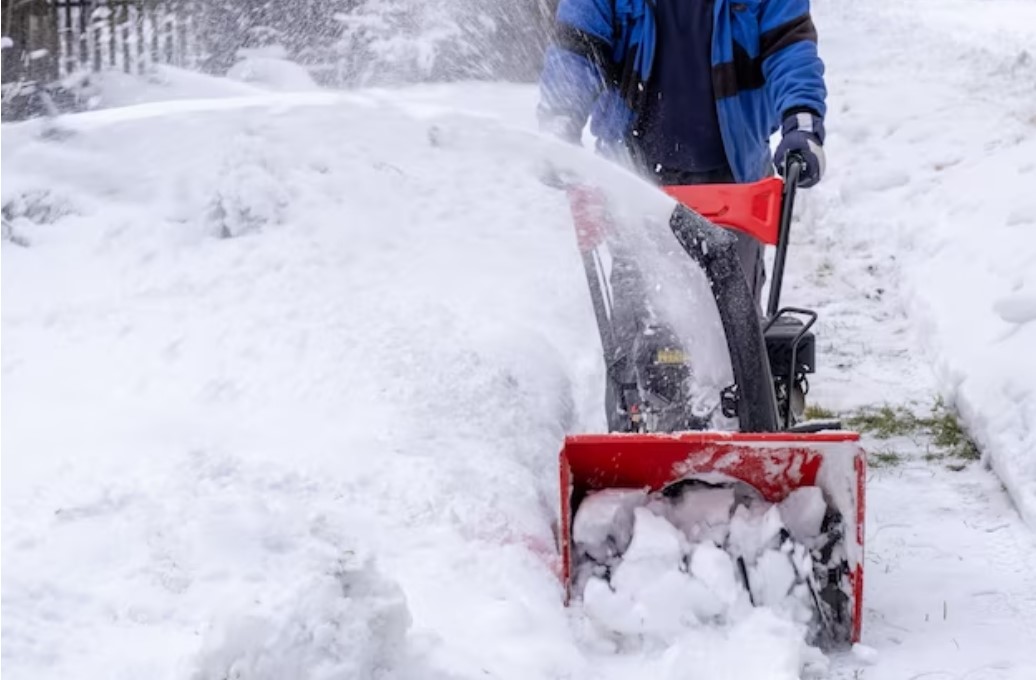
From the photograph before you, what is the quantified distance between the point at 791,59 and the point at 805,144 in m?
0.43

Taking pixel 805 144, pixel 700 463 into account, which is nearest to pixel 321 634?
pixel 700 463

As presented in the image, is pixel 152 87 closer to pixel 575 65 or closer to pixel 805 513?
pixel 575 65

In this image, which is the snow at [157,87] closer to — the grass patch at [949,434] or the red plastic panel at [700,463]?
the grass patch at [949,434]

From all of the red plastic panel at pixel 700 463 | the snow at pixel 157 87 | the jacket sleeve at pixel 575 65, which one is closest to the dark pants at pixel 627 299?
the jacket sleeve at pixel 575 65

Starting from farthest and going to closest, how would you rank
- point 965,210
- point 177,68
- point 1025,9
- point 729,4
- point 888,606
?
point 1025,9 → point 177,68 → point 965,210 → point 729,4 → point 888,606

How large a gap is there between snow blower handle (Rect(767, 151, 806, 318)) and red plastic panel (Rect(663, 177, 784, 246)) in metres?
0.02

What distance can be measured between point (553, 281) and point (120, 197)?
249cm

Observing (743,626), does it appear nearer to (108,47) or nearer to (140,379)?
(140,379)

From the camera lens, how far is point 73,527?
2914 millimetres

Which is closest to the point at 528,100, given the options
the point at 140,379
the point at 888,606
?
the point at 140,379

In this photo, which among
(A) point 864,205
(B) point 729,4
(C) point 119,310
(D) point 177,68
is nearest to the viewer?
(B) point 729,4

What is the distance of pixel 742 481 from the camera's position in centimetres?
310

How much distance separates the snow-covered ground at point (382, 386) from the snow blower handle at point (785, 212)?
373mm

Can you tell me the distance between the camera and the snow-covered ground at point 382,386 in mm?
2654
